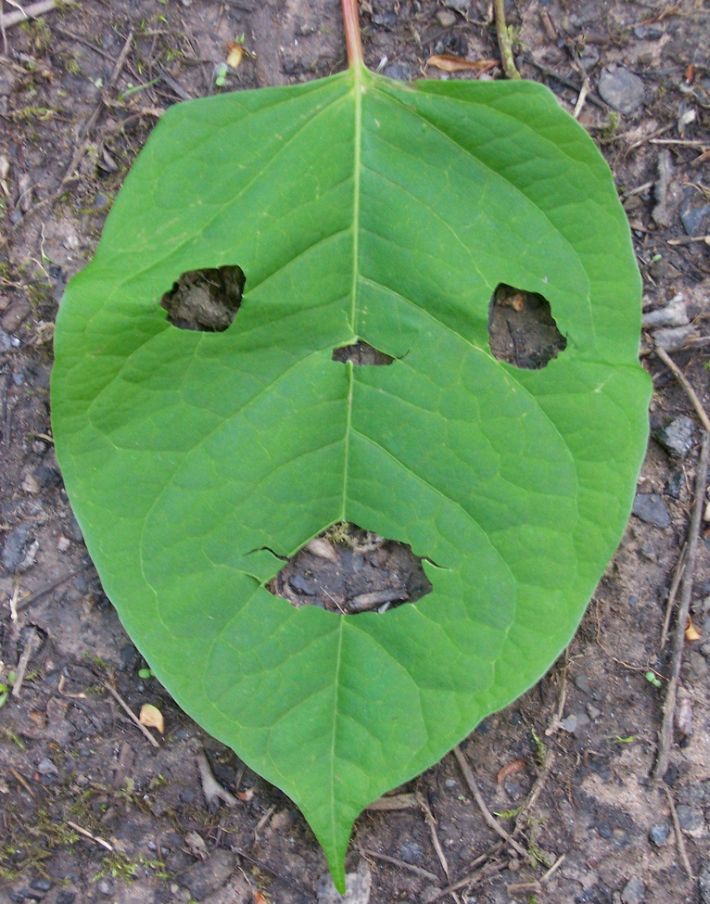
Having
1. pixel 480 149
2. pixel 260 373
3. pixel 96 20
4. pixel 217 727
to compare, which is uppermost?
pixel 96 20

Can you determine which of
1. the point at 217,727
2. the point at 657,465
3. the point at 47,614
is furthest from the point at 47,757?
the point at 657,465

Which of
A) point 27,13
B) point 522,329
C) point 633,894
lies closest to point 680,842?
point 633,894

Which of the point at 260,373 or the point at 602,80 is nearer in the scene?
the point at 260,373

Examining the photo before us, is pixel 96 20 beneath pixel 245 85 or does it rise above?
above

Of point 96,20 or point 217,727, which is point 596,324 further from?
point 96,20

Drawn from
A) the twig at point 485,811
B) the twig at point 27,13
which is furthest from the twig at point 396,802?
the twig at point 27,13

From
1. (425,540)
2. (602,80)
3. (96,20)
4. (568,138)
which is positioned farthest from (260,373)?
(602,80)
